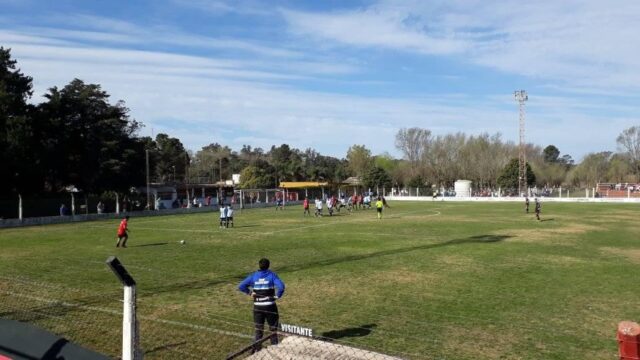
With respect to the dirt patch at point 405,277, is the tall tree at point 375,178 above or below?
above

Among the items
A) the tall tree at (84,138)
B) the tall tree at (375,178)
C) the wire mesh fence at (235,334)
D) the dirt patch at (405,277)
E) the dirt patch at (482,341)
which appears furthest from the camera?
the tall tree at (375,178)

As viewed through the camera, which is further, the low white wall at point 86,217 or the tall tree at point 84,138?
the tall tree at point 84,138

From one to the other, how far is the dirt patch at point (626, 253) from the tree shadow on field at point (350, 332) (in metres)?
12.5

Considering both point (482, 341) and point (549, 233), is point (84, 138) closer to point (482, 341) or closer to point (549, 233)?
point (549, 233)

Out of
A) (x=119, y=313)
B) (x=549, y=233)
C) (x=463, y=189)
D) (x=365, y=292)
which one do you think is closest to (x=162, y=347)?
(x=119, y=313)

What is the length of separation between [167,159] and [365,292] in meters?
83.2

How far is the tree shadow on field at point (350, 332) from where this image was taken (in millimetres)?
10000

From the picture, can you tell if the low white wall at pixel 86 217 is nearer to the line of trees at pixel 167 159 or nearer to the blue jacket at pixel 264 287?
the line of trees at pixel 167 159

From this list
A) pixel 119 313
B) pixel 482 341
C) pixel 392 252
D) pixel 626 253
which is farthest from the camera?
pixel 392 252

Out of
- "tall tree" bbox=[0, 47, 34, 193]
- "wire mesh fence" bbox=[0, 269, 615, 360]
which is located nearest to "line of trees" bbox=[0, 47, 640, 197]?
"tall tree" bbox=[0, 47, 34, 193]

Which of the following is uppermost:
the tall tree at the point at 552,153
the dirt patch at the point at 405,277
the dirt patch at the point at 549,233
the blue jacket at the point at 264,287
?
the tall tree at the point at 552,153

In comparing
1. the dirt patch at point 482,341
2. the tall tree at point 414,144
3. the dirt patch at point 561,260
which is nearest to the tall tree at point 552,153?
the tall tree at point 414,144

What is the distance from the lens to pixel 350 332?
10.2m

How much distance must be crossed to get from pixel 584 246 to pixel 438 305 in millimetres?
13355
